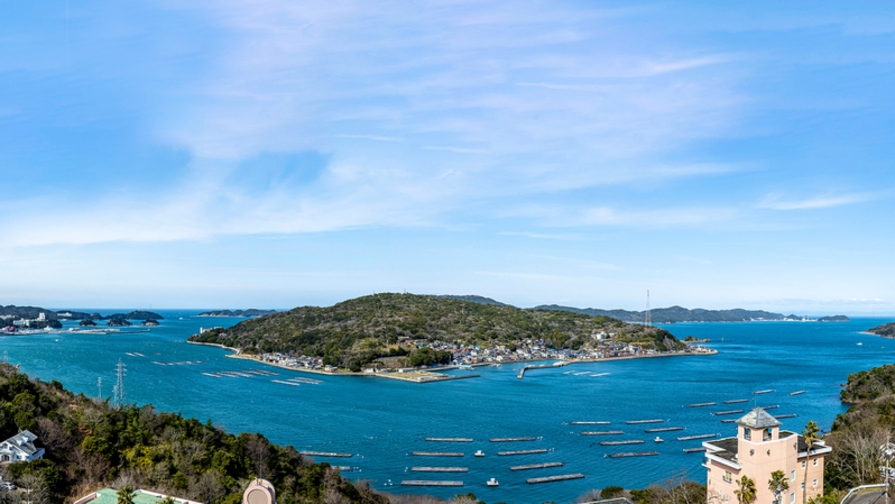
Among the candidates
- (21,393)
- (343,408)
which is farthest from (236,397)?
(21,393)

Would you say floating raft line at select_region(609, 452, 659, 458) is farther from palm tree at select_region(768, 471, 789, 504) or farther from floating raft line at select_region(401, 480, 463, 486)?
palm tree at select_region(768, 471, 789, 504)

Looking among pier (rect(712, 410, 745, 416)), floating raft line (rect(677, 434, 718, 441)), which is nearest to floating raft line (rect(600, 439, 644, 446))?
floating raft line (rect(677, 434, 718, 441))

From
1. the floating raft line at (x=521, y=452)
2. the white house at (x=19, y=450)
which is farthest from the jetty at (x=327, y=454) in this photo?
the white house at (x=19, y=450)

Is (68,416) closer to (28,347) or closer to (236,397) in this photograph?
(236,397)

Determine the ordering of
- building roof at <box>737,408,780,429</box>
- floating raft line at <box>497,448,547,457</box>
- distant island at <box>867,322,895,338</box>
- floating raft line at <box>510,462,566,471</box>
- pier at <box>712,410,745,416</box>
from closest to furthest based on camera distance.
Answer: building roof at <box>737,408,780,429</box> < floating raft line at <box>510,462,566,471</box> < floating raft line at <box>497,448,547,457</box> < pier at <box>712,410,745,416</box> < distant island at <box>867,322,895,338</box>

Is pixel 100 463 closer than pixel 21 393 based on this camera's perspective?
Yes

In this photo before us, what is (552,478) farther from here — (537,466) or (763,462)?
(763,462)
